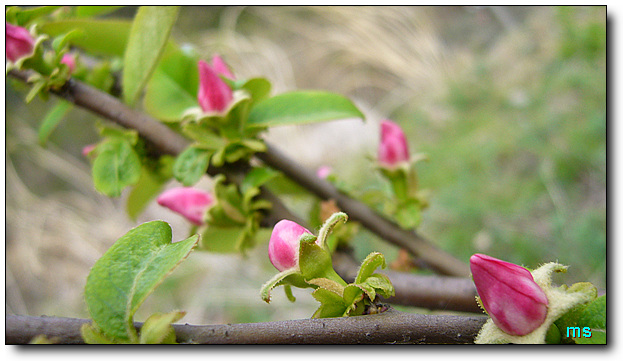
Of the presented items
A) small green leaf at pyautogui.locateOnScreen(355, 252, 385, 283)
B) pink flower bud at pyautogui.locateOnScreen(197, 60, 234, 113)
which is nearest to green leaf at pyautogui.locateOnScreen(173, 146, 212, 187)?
pink flower bud at pyautogui.locateOnScreen(197, 60, 234, 113)

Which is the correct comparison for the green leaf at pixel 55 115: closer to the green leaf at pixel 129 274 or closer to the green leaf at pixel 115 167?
the green leaf at pixel 115 167

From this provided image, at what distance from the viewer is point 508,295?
7.4 inches

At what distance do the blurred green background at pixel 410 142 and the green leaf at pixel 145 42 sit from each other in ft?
0.54

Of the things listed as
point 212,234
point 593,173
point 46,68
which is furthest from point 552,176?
point 46,68

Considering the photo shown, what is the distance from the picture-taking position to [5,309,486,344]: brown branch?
20 centimetres

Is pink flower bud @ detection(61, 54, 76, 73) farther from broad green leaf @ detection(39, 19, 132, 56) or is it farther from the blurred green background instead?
the blurred green background

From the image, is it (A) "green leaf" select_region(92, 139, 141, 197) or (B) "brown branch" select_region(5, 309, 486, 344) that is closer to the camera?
(B) "brown branch" select_region(5, 309, 486, 344)

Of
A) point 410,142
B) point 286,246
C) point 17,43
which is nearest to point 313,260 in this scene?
point 286,246

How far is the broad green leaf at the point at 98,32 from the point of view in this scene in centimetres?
36

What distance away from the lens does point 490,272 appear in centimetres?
19

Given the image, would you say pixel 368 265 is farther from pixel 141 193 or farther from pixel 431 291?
pixel 141 193

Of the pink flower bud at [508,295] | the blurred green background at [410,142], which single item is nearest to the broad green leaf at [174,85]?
the blurred green background at [410,142]

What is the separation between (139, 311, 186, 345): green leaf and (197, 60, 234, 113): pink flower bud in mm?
149

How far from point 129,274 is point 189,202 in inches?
5.1
